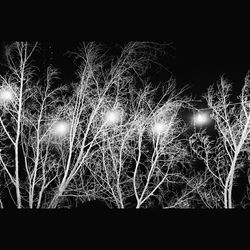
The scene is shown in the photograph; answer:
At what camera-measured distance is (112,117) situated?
29.8 ft

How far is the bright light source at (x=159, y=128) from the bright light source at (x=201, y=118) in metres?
1.27

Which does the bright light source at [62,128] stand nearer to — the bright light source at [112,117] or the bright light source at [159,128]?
the bright light source at [112,117]

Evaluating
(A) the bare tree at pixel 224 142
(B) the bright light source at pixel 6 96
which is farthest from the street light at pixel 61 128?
(A) the bare tree at pixel 224 142

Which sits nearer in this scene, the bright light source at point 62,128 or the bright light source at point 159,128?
the bright light source at point 62,128

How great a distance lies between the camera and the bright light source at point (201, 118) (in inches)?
362

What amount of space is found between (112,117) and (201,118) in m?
3.49

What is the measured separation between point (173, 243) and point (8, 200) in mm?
8889

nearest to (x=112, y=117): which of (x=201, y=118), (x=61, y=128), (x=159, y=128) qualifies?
(x=159, y=128)

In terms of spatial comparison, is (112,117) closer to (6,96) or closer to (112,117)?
(112,117)

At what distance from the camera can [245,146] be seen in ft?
31.5

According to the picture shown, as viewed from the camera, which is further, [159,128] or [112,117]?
[159,128]

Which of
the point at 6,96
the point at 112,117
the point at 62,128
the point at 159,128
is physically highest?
the point at 6,96

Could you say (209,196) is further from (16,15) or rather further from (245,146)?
(16,15)

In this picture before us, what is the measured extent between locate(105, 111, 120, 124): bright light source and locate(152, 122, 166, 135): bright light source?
1476mm
